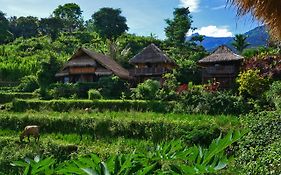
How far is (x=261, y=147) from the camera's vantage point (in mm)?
16094

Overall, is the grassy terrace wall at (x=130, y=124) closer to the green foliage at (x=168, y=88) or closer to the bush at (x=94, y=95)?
the green foliage at (x=168, y=88)

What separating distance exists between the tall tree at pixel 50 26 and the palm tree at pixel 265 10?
65.7 m

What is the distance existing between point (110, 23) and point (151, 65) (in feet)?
90.6

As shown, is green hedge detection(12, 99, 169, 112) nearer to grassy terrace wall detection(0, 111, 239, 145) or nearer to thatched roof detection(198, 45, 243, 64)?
grassy terrace wall detection(0, 111, 239, 145)

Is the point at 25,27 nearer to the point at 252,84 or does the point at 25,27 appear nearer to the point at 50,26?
the point at 50,26

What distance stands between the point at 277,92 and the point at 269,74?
13.5ft

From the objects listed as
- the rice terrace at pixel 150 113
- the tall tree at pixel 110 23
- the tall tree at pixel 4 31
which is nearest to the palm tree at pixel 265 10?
the rice terrace at pixel 150 113

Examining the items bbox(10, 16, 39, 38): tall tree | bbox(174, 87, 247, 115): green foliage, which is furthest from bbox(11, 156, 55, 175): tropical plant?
bbox(10, 16, 39, 38): tall tree

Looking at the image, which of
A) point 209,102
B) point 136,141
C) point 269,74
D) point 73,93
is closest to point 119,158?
point 136,141

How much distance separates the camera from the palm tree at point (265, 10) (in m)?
2.62

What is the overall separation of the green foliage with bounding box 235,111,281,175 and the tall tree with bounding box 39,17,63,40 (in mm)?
51056

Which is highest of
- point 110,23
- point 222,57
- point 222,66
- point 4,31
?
point 110,23

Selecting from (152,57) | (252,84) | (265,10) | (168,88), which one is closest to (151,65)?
(152,57)

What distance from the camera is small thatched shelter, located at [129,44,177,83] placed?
115 feet
